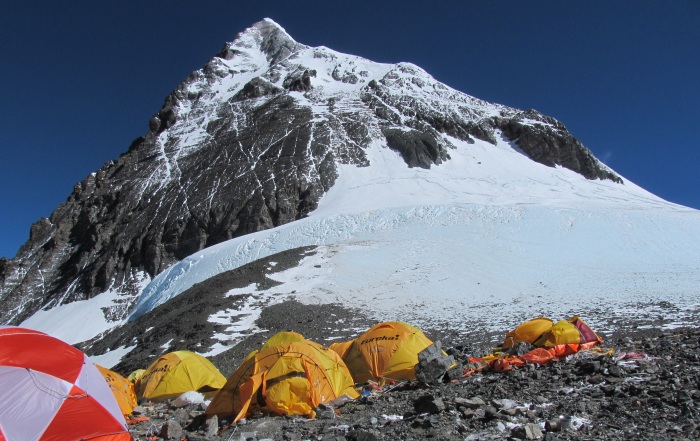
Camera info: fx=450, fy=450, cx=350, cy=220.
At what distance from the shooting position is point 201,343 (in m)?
21.0

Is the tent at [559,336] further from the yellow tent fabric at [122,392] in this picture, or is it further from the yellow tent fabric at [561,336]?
the yellow tent fabric at [122,392]

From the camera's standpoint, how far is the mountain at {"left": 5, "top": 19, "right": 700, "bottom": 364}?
26062 millimetres

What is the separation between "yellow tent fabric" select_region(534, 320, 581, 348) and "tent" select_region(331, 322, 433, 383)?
3110 millimetres

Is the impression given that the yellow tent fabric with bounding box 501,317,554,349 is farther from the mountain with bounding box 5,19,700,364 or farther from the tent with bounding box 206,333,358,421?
the mountain with bounding box 5,19,700,364

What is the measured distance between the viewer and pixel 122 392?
11539mm

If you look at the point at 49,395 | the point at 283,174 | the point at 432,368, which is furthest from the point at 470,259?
the point at 283,174

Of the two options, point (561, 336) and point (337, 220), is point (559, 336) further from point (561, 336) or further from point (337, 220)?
point (337, 220)

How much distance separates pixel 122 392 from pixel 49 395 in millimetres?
4547

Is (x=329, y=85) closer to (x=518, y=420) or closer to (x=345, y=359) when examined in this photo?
(x=345, y=359)

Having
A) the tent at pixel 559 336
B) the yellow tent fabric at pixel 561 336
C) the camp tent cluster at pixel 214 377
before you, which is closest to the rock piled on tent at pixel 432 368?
the camp tent cluster at pixel 214 377

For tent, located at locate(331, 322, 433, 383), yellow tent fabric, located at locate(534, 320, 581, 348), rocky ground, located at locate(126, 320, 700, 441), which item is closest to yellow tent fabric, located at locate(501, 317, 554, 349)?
yellow tent fabric, located at locate(534, 320, 581, 348)

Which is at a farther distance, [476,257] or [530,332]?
[476,257]

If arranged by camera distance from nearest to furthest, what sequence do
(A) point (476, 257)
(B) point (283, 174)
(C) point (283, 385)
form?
1. (C) point (283, 385)
2. (A) point (476, 257)
3. (B) point (283, 174)

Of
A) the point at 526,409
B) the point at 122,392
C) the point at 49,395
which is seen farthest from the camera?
the point at 122,392
